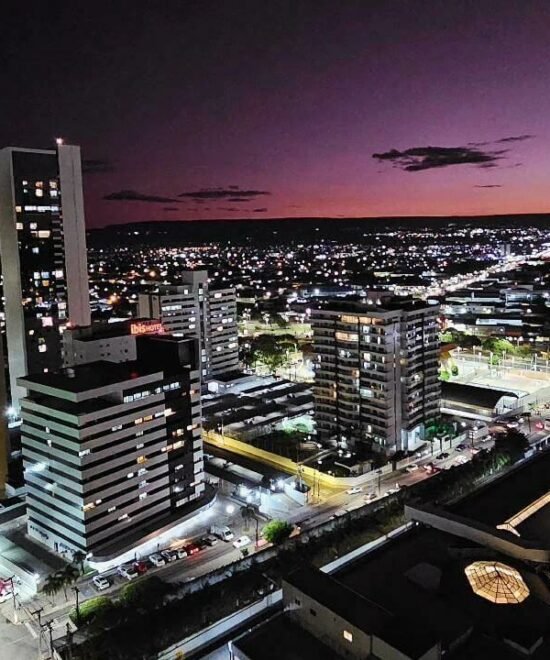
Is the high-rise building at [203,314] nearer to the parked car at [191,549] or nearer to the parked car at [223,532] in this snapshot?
the parked car at [223,532]

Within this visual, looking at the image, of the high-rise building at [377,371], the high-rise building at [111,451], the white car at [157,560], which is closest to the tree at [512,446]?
the high-rise building at [377,371]

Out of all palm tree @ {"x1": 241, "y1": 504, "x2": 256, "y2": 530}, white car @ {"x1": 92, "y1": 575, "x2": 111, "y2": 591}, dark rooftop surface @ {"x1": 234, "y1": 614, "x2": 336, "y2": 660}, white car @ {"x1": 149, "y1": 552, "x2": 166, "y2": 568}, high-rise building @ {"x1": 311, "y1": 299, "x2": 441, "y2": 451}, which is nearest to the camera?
dark rooftop surface @ {"x1": 234, "y1": 614, "x2": 336, "y2": 660}

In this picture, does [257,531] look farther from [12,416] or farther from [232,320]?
[232,320]

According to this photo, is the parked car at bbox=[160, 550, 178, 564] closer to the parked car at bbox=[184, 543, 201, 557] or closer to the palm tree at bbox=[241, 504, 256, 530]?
the parked car at bbox=[184, 543, 201, 557]

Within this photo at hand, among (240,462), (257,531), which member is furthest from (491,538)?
(240,462)

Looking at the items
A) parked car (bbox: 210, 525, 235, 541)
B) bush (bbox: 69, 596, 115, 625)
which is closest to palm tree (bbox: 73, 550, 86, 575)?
bush (bbox: 69, 596, 115, 625)

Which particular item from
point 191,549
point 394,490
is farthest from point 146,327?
point 394,490

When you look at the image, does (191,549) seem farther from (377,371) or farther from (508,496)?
(377,371)
